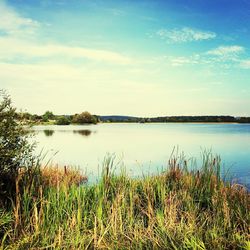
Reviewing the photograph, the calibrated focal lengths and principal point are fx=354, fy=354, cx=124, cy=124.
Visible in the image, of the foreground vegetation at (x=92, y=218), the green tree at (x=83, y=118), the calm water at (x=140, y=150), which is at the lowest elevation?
the calm water at (x=140, y=150)

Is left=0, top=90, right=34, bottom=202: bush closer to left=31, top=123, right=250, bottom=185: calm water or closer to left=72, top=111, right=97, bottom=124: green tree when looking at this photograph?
left=31, top=123, right=250, bottom=185: calm water

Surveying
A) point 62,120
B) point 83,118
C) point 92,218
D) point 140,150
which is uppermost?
point 83,118

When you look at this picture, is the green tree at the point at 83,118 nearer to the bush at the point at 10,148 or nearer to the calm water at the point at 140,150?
the calm water at the point at 140,150

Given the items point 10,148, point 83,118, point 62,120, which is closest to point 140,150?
point 10,148

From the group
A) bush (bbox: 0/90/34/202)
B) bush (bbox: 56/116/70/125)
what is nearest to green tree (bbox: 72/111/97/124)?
bush (bbox: 56/116/70/125)

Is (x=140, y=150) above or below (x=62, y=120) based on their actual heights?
below

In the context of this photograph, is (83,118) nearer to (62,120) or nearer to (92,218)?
(62,120)

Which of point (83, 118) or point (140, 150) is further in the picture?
point (83, 118)

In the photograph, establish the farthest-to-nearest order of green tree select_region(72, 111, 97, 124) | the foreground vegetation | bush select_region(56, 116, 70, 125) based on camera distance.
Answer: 1. green tree select_region(72, 111, 97, 124)
2. bush select_region(56, 116, 70, 125)
3. the foreground vegetation

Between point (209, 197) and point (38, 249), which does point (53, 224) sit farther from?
point (209, 197)

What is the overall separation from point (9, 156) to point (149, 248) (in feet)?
11.2

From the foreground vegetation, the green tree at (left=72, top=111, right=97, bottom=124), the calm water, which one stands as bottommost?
the calm water

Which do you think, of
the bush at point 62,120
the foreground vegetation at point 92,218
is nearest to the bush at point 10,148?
the foreground vegetation at point 92,218

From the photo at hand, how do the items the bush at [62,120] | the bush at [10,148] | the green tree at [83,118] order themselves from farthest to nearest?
1. the green tree at [83,118]
2. the bush at [62,120]
3. the bush at [10,148]
